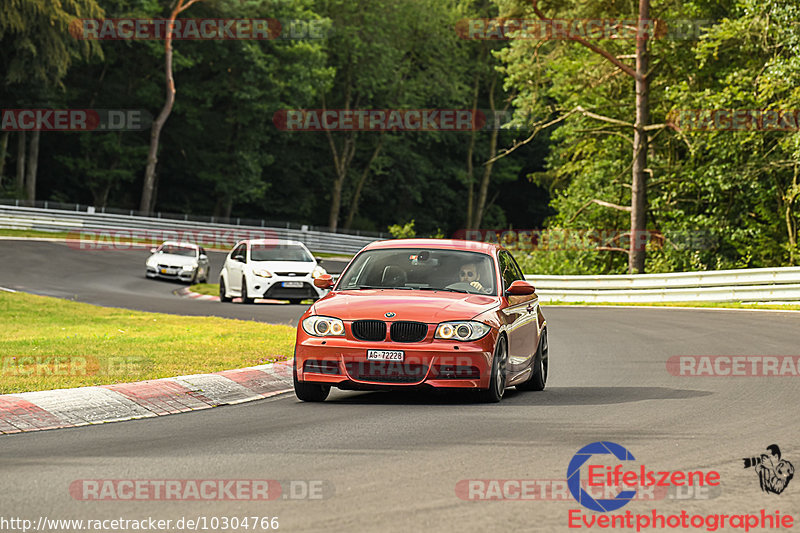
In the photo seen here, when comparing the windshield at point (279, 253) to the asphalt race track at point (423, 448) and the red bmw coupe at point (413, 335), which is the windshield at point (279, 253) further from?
the red bmw coupe at point (413, 335)

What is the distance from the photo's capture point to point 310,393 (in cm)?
1098

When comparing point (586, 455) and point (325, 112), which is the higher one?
point (325, 112)

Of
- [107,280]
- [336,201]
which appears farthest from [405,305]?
[336,201]

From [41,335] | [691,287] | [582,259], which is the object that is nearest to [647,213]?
[582,259]

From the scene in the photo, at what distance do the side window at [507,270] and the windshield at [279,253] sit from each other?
1600cm

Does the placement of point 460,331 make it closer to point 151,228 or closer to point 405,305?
point 405,305

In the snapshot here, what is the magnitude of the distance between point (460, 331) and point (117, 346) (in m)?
6.02

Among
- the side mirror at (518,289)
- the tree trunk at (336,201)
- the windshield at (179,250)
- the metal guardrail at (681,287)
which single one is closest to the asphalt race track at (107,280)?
the windshield at (179,250)

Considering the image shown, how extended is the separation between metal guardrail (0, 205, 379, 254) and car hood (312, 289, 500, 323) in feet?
156

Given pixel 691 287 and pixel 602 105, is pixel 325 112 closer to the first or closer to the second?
pixel 602 105

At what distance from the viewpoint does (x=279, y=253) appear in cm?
2897

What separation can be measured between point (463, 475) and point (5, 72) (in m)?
56.4

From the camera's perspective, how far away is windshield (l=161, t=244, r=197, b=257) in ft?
132

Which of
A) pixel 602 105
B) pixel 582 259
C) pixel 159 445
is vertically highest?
pixel 602 105
